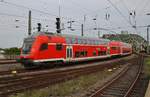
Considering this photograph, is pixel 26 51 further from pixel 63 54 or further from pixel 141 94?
pixel 141 94

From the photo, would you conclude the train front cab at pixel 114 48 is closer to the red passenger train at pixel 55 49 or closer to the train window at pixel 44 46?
the red passenger train at pixel 55 49

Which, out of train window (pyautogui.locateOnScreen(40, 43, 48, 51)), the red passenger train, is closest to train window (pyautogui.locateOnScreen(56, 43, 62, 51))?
the red passenger train

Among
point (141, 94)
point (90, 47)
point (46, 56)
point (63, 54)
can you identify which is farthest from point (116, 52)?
point (141, 94)

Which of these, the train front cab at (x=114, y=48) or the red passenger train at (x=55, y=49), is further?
the train front cab at (x=114, y=48)

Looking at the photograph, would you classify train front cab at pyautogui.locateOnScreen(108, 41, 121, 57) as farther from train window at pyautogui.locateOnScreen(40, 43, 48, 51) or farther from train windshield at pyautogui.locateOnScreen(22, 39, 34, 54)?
train windshield at pyautogui.locateOnScreen(22, 39, 34, 54)

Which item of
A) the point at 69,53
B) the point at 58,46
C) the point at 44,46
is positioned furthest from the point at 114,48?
the point at 44,46

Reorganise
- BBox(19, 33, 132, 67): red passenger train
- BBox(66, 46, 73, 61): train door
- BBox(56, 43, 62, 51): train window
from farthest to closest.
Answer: BBox(66, 46, 73, 61): train door
BBox(56, 43, 62, 51): train window
BBox(19, 33, 132, 67): red passenger train

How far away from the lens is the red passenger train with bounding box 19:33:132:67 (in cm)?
2566

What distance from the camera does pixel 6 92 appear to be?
42.9 feet

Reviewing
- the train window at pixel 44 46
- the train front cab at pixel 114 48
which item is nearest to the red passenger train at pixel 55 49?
the train window at pixel 44 46

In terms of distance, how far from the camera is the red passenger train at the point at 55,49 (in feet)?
84.2

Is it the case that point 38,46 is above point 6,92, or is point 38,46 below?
above

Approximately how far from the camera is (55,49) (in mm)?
28047

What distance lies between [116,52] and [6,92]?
42.9 meters
